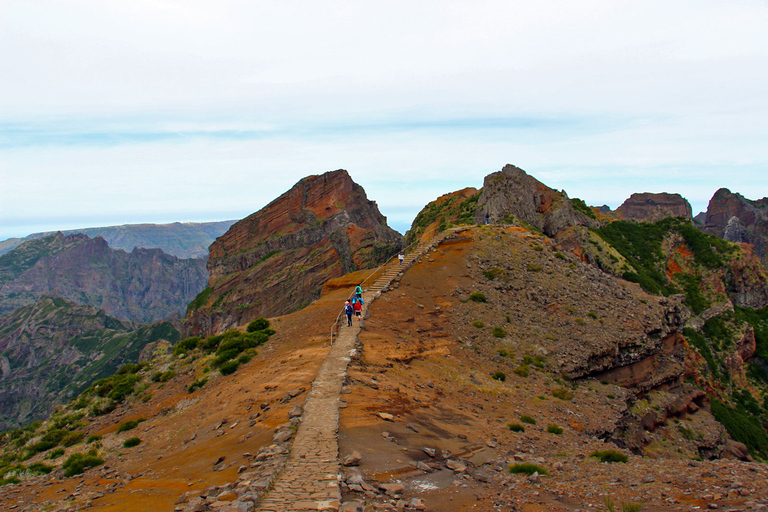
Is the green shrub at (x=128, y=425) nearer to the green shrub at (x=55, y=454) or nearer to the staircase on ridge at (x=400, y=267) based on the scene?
the green shrub at (x=55, y=454)

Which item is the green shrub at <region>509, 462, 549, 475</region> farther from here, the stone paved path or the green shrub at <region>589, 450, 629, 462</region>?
the stone paved path

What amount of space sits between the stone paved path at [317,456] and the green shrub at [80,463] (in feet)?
32.9

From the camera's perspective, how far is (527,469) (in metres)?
15.1

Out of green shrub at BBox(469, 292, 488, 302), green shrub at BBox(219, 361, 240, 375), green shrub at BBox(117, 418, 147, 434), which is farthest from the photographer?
green shrub at BBox(469, 292, 488, 302)

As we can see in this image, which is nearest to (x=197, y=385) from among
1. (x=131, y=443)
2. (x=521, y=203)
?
(x=131, y=443)

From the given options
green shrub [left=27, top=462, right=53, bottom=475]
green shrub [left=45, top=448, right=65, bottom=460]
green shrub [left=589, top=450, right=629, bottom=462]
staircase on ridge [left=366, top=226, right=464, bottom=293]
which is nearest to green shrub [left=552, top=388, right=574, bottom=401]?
green shrub [left=589, top=450, right=629, bottom=462]

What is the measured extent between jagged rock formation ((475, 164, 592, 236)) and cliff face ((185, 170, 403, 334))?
2128 inches

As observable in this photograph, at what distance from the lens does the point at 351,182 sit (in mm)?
169250

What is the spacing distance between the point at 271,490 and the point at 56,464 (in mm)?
16113

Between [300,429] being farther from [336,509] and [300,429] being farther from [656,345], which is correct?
[656,345]

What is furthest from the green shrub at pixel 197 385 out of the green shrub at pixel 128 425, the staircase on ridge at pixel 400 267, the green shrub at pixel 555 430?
the green shrub at pixel 555 430

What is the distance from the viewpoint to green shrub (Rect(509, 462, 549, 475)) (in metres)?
14.9

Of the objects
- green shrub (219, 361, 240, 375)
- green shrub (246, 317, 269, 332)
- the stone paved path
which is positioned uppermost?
the stone paved path

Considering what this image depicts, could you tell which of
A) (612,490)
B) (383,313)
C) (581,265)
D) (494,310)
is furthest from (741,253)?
(612,490)
